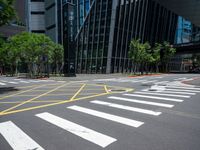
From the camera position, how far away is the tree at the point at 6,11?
13586 mm

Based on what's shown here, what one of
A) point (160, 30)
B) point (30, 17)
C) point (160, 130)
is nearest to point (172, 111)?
point (160, 130)

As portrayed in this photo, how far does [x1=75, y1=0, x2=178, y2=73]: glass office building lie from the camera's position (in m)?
42.2

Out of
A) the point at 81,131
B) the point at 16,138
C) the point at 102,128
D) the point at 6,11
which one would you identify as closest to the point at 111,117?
the point at 102,128

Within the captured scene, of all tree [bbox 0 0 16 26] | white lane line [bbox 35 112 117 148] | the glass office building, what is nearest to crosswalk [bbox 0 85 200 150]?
white lane line [bbox 35 112 117 148]

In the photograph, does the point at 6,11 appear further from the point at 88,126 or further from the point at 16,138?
the point at 88,126

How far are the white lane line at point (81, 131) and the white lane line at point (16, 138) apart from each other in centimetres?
114

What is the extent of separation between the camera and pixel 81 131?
213 inches

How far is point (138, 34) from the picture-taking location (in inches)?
1962

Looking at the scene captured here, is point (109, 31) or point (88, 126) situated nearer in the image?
point (88, 126)

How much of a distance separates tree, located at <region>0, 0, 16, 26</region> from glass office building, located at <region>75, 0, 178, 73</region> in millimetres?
29128

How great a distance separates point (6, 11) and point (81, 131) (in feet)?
41.1

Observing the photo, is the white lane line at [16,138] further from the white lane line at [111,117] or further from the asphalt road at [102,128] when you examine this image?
the white lane line at [111,117]

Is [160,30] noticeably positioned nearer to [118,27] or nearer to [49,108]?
[118,27]

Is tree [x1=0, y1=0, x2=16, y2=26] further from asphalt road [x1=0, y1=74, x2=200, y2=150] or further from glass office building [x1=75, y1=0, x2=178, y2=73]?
glass office building [x1=75, y1=0, x2=178, y2=73]
